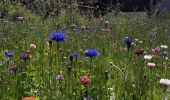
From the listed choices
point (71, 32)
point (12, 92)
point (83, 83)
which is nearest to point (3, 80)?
point (12, 92)

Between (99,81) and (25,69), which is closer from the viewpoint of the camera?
(99,81)

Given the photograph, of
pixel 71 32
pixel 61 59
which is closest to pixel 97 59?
pixel 61 59

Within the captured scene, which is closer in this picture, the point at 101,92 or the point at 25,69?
the point at 101,92

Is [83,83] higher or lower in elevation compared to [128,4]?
higher

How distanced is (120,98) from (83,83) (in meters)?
0.32

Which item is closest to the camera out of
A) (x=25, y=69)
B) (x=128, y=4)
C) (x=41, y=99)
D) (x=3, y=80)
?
(x=41, y=99)

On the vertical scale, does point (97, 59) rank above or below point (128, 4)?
above

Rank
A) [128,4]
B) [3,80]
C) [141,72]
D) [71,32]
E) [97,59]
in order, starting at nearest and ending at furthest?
1. [3,80]
2. [141,72]
3. [97,59]
4. [71,32]
5. [128,4]

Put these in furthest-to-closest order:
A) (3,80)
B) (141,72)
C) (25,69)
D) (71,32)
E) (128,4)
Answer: (128,4)
(71,32)
(25,69)
(141,72)
(3,80)

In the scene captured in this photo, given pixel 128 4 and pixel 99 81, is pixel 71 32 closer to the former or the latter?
pixel 99 81

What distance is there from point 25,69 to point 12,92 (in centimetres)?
66

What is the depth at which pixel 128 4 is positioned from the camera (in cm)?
2603

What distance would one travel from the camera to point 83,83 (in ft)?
10.0

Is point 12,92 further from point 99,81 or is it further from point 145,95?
Answer: point 145,95
